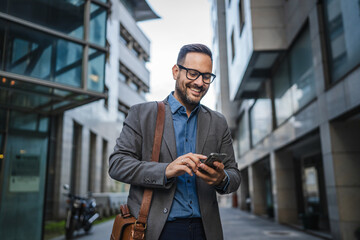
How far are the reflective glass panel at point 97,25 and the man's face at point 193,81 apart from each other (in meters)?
8.30

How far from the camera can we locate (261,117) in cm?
1880

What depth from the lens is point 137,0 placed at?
38.0 m

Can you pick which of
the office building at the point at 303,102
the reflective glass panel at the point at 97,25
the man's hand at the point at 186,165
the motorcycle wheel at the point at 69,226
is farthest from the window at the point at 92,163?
the man's hand at the point at 186,165

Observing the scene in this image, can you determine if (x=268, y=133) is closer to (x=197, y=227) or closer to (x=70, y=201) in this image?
(x=70, y=201)

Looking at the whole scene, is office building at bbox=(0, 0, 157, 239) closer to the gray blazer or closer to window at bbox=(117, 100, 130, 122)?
the gray blazer

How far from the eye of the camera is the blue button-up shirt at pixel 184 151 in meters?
1.92

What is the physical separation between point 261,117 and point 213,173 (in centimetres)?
1756

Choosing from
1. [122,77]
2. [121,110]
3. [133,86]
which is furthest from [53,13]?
[133,86]

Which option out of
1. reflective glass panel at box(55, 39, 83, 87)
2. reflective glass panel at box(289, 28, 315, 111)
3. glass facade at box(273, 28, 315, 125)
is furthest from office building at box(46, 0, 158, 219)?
reflective glass panel at box(289, 28, 315, 111)

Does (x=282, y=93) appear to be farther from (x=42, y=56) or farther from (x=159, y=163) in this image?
(x=159, y=163)

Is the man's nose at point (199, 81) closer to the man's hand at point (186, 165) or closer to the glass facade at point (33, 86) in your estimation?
the man's hand at point (186, 165)

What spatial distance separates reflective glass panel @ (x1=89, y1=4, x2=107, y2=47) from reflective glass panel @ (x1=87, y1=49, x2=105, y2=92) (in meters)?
0.37

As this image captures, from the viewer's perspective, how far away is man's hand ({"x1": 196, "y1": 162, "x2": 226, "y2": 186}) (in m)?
1.75

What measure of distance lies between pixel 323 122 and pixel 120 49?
1028 inches
